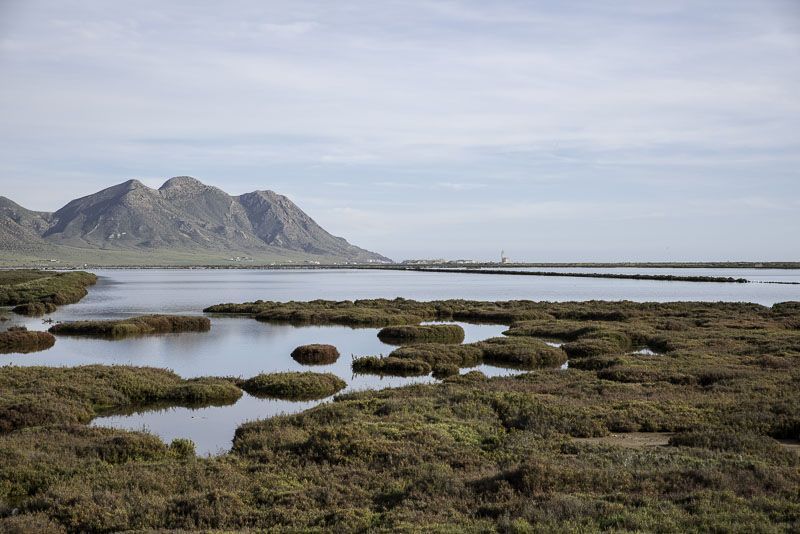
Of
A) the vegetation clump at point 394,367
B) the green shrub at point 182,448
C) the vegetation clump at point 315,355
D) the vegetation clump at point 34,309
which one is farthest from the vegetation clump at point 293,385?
the vegetation clump at point 34,309

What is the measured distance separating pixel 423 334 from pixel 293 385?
83.3 feet

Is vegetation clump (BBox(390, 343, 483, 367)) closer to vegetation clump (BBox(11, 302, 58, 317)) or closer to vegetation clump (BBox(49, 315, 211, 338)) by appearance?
vegetation clump (BBox(49, 315, 211, 338))

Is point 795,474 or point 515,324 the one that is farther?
point 515,324

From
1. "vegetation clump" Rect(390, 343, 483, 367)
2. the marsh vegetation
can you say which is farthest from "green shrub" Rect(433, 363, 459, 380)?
the marsh vegetation

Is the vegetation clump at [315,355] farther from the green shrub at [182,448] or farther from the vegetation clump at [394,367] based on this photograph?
the green shrub at [182,448]

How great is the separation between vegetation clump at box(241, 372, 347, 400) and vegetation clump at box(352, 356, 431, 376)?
499cm

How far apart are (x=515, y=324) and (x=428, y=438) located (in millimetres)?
46861

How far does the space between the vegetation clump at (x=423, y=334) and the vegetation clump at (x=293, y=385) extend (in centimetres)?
2051

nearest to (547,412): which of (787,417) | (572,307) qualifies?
(787,417)

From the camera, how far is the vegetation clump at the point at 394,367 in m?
40.4

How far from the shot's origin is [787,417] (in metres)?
22.2

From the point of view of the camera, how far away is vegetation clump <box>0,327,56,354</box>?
1893 inches

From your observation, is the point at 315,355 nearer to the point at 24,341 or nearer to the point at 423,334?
the point at 423,334

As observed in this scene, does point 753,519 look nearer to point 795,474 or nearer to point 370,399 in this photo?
point 795,474
